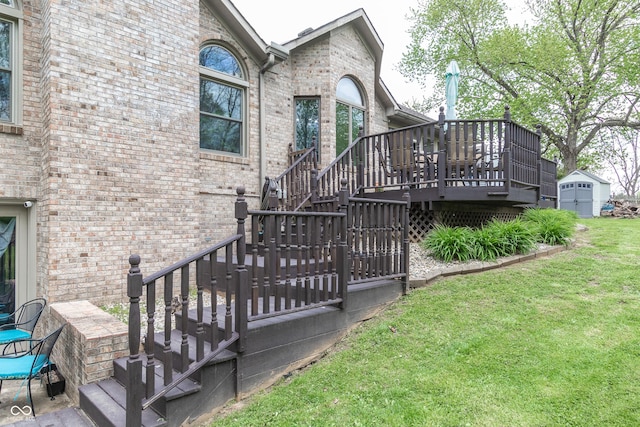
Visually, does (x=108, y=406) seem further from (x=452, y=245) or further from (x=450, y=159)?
(x=450, y=159)

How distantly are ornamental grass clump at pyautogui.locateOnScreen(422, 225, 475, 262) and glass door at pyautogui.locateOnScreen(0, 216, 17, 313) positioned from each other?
20.3 ft

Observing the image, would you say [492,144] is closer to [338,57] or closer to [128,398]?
[338,57]

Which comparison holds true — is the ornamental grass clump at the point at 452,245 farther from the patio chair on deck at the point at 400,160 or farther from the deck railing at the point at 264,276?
the deck railing at the point at 264,276

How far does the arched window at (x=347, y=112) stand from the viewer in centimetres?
962

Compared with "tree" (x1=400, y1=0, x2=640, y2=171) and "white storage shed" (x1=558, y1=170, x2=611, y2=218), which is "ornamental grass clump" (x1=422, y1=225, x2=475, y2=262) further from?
"tree" (x1=400, y1=0, x2=640, y2=171)

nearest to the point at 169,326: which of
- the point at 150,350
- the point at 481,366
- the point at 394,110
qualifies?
the point at 150,350

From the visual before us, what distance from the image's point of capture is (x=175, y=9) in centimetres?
610

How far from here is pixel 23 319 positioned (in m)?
5.05

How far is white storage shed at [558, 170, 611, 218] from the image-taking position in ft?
56.7

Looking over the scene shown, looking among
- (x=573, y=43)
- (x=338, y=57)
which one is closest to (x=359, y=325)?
(x=338, y=57)

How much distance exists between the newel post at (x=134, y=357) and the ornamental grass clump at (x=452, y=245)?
15.5 feet

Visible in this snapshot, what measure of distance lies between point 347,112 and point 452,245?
5.03 m

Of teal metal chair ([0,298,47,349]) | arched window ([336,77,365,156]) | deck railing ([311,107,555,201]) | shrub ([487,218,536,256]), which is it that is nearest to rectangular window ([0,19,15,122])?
teal metal chair ([0,298,47,349])

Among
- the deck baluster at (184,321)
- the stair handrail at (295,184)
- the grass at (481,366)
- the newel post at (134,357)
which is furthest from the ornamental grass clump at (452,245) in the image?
the newel post at (134,357)
